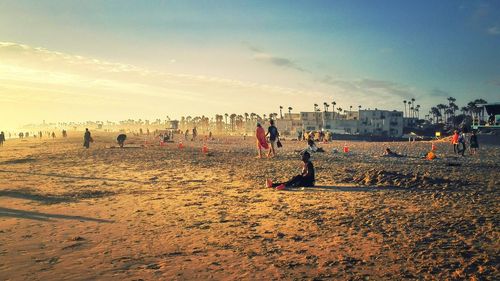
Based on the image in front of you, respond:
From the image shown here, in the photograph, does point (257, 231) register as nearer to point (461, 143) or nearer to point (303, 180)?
point (303, 180)

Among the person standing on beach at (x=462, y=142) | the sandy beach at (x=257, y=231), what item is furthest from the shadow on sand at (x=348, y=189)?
the person standing on beach at (x=462, y=142)

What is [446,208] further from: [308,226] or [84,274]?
[84,274]

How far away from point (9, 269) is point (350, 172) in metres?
12.5

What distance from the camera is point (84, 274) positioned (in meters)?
4.88

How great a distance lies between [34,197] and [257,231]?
27.5 feet

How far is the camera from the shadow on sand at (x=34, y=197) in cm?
1046

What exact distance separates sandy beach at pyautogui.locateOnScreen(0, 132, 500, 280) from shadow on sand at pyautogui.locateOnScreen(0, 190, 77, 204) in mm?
41

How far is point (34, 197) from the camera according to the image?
36.2 ft

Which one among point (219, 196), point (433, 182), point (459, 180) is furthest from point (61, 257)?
point (459, 180)

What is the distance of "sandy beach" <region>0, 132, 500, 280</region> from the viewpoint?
4.87 meters

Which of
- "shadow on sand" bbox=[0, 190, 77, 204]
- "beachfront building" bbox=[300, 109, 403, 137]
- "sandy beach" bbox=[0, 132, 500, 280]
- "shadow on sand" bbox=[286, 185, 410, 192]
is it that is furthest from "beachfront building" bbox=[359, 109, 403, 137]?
"shadow on sand" bbox=[0, 190, 77, 204]

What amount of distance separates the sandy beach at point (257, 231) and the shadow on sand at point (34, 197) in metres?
0.04

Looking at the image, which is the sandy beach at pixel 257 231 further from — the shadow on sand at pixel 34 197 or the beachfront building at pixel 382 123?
the beachfront building at pixel 382 123

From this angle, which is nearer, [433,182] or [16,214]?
[16,214]
